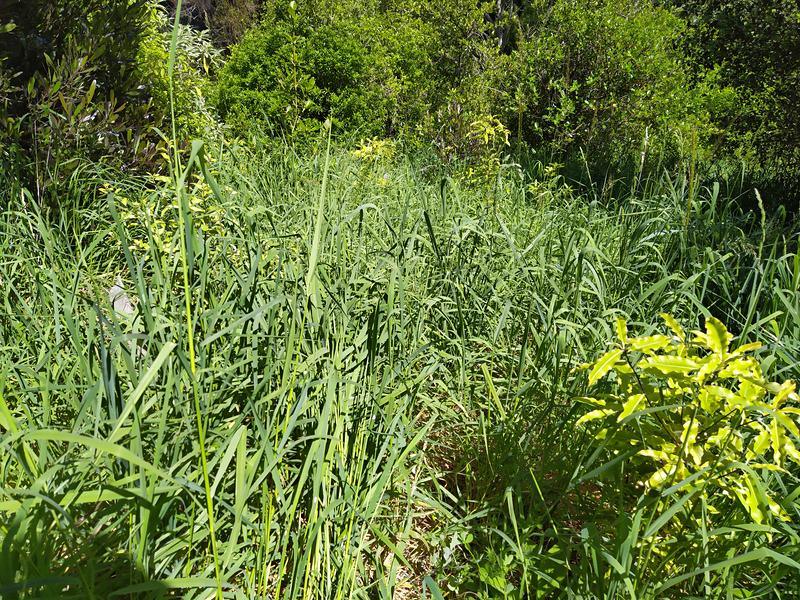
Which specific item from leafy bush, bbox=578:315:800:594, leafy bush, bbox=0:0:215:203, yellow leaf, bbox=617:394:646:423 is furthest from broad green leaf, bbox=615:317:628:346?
leafy bush, bbox=0:0:215:203

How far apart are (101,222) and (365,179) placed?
5.20ft

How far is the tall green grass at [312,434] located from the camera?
127 centimetres

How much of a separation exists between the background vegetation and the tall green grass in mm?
13

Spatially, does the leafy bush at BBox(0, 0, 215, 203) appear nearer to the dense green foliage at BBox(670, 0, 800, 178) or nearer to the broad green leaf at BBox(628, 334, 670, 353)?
the broad green leaf at BBox(628, 334, 670, 353)

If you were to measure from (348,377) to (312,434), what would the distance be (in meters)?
0.19

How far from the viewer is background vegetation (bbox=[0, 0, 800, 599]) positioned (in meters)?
1.31

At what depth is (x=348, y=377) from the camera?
5.84 feet

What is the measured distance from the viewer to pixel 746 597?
1.32 meters

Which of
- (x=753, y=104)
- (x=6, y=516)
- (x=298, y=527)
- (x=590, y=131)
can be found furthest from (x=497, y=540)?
(x=753, y=104)

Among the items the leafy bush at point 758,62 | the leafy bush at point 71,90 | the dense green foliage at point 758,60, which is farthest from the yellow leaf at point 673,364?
the dense green foliage at point 758,60

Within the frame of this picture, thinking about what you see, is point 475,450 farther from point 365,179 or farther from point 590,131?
point 590,131

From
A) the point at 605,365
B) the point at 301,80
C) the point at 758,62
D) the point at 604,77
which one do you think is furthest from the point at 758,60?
the point at 605,365

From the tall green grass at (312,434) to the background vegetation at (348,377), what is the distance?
0.5 inches

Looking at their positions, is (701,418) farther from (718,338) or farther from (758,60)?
(758,60)
